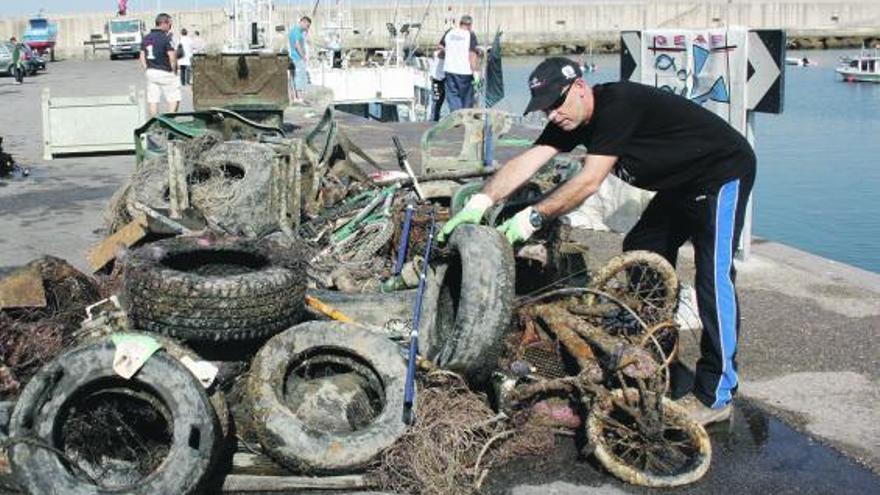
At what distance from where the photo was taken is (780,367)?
661cm

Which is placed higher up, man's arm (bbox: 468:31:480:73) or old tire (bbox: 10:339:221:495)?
man's arm (bbox: 468:31:480:73)

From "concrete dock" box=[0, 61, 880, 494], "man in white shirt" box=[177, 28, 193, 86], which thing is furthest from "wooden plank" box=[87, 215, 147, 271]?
"man in white shirt" box=[177, 28, 193, 86]

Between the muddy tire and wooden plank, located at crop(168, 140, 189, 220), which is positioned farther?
wooden plank, located at crop(168, 140, 189, 220)

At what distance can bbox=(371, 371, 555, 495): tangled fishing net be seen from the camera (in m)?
4.88

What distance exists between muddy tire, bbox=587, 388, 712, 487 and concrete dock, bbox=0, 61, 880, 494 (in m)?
0.08

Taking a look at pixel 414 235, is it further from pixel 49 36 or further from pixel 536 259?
pixel 49 36

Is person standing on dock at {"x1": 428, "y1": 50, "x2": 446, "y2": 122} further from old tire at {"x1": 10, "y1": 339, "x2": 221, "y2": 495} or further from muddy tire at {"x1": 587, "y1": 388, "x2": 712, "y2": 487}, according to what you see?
old tire at {"x1": 10, "y1": 339, "x2": 221, "y2": 495}

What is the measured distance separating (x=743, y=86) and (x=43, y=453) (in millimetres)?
6695

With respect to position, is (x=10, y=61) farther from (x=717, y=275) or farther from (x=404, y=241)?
(x=717, y=275)

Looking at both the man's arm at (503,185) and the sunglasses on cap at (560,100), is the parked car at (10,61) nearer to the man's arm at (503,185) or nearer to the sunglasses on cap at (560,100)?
the man's arm at (503,185)

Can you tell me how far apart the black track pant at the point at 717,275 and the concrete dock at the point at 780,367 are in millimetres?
308

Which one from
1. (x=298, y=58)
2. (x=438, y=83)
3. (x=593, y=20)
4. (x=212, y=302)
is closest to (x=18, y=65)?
(x=298, y=58)

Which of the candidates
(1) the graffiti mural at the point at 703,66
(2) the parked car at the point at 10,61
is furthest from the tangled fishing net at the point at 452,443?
(2) the parked car at the point at 10,61

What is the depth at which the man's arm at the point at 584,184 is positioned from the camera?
5.40 metres
